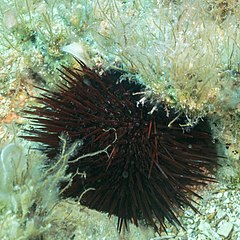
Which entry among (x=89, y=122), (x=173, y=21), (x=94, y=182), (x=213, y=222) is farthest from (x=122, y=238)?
(x=173, y=21)

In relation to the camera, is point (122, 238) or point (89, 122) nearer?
point (89, 122)

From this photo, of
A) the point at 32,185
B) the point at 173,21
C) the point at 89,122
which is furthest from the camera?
the point at 173,21

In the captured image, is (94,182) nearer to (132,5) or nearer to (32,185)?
(32,185)

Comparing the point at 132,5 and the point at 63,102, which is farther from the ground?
the point at 132,5

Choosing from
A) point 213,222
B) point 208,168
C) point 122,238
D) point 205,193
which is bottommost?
point 122,238

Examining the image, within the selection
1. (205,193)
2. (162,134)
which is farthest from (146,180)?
(205,193)

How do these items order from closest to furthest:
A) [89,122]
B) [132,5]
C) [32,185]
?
[32,185], [89,122], [132,5]
